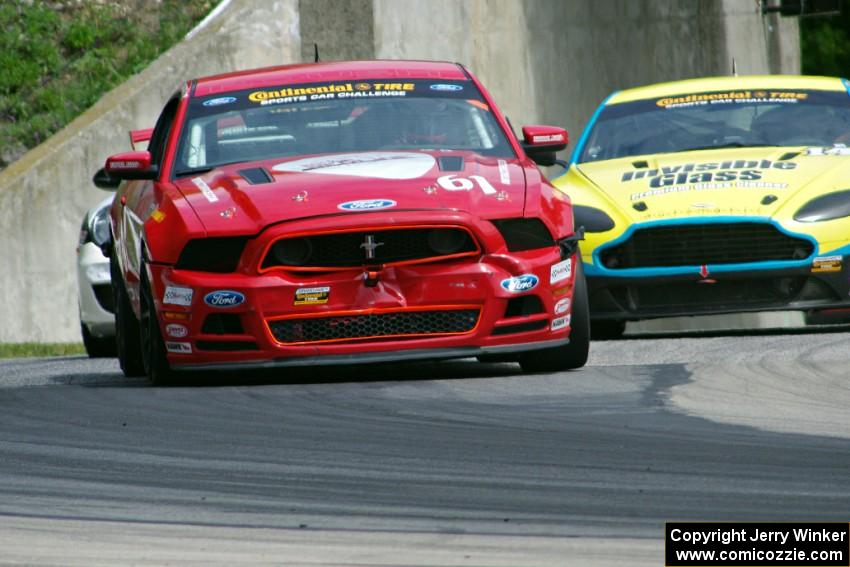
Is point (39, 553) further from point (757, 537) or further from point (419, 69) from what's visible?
point (419, 69)

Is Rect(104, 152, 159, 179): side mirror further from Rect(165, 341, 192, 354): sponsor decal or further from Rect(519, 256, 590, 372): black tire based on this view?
Rect(519, 256, 590, 372): black tire

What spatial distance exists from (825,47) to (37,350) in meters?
31.4

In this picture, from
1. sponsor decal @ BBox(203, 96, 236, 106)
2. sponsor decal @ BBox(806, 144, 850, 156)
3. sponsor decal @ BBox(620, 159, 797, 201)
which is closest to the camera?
sponsor decal @ BBox(203, 96, 236, 106)

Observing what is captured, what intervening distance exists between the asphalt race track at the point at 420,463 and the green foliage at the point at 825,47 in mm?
35392

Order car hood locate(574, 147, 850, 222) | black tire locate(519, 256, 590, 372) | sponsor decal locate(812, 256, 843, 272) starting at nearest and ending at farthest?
black tire locate(519, 256, 590, 372) < sponsor decal locate(812, 256, 843, 272) < car hood locate(574, 147, 850, 222)

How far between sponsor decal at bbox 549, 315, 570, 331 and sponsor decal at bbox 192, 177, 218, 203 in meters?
1.57

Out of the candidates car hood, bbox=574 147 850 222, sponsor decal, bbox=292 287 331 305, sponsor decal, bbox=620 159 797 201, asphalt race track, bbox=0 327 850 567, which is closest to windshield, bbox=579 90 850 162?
car hood, bbox=574 147 850 222

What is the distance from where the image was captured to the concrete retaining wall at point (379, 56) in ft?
57.4

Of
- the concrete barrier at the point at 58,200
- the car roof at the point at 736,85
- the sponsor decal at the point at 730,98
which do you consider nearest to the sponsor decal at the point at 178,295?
the sponsor decal at the point at 730,98

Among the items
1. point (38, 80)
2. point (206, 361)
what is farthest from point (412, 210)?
point (38, 80)

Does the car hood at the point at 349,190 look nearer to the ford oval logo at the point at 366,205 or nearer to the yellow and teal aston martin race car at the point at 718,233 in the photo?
the ford oval logo at the point at 366,205

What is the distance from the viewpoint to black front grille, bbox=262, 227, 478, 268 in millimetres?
8594

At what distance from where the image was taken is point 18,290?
17547mm

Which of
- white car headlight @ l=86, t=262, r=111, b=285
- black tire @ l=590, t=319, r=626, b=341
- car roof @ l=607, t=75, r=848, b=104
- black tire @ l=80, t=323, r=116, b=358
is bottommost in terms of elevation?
black tire @ l=590, t=319, r=626, b=341
